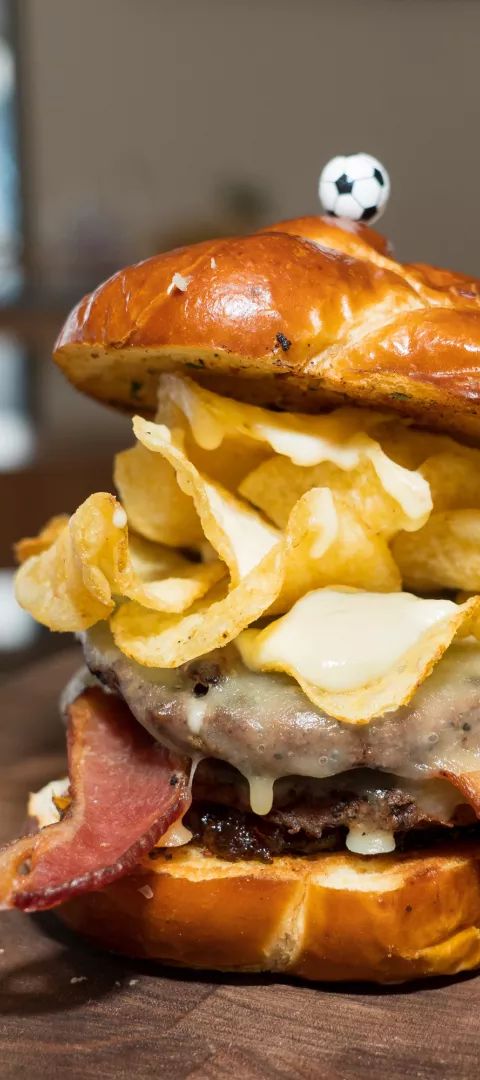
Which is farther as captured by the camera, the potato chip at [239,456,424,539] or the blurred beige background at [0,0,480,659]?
the blurred beige background at [0,0,480,659]

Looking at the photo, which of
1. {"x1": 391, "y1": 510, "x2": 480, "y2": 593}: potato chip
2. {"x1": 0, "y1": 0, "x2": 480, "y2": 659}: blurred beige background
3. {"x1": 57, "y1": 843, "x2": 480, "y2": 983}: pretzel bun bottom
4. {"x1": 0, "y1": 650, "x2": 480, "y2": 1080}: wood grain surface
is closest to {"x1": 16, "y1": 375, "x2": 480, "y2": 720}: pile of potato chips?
{"x1": 391, "y1": 510, "x2": 480, "y2": 593}: potato chip

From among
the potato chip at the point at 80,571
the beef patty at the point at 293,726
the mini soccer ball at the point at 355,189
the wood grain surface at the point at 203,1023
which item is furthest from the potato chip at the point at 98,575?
the mini soccer ball at the point at 355,189

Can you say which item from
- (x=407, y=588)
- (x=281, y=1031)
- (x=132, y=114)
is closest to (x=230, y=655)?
(x=407, y=588)

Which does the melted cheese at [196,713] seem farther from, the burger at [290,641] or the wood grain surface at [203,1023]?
the wood grain surface at [203,1023]

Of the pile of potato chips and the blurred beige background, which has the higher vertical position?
the blurred beige background

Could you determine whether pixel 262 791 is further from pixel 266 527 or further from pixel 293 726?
pixel 266 527

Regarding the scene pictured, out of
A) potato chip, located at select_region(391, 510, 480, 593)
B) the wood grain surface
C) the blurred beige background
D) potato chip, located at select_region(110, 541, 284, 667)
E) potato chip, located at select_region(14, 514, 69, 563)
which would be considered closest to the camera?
the wood grain surface

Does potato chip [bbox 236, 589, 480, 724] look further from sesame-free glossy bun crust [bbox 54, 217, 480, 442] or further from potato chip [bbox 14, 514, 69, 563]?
potato chip [bbox 14, 514, 69, 563]

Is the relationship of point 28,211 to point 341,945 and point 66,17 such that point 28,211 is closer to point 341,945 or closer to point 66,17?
point 66,17
